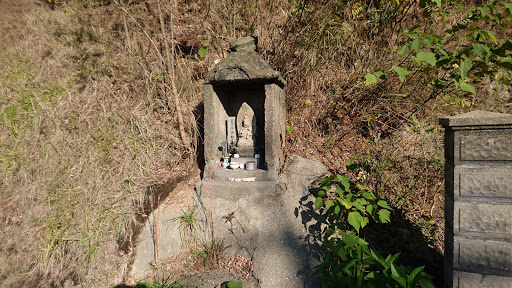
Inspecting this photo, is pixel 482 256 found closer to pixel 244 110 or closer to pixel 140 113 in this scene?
pixel 244 110

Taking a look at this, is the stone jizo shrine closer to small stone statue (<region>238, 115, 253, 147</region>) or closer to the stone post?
small stone statue (<region>238, 115, 253, 147</region>)

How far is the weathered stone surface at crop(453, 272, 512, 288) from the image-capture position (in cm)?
170

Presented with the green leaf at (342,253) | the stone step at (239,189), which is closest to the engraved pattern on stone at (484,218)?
the green leaf at (342,253)

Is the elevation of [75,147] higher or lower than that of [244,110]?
lower

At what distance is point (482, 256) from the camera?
1741 mm

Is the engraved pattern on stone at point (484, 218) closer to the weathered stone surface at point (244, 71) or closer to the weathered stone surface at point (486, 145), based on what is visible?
the weathered stone surface at point (486, 145)

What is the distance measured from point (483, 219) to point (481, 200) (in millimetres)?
134

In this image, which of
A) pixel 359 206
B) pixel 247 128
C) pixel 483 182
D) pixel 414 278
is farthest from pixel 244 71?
pixel 414 278

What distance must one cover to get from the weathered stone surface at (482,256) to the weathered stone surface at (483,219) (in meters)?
0.07

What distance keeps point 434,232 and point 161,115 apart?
175 inches

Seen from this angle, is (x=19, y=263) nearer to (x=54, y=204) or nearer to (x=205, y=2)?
(x=54, y=204)

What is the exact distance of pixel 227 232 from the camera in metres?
2.89

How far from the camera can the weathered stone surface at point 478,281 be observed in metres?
1.70

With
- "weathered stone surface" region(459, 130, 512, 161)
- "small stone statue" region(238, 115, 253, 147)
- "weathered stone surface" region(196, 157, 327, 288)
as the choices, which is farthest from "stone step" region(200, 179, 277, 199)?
"weathered stone surface" region(459, 130, 512, 161)
